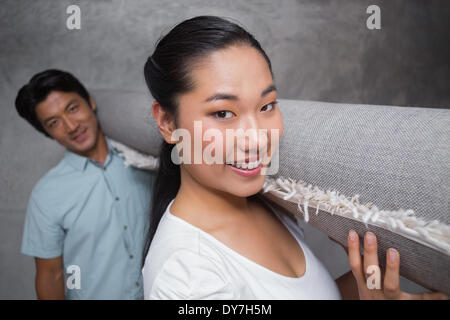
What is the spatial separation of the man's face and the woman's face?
87cm

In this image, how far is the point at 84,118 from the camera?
140 centimetres

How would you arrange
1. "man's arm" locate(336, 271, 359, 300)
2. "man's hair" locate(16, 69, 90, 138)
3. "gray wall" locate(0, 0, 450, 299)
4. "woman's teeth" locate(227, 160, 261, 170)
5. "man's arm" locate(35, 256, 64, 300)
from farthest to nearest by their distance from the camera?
"gray wall" locate(0, 0, 450, 299)
"man's arm" locate(35, 256, 64, 300)
"man's hair" locate(16, 69, 90, 138)
"man's arm" locate(336, 271, 359, 300)
"woman's teeth" locate(227, 160, 261, 170)

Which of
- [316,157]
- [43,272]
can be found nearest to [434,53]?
[316,157]

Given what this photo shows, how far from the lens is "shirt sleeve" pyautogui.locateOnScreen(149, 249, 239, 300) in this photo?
0.58m

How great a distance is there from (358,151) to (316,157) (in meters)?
0.09

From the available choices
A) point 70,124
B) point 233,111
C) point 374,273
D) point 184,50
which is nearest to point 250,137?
point 233,111

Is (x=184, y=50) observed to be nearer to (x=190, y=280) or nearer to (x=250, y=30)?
(x=190, y=280)

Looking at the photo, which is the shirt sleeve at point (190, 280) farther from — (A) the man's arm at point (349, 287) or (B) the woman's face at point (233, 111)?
(A) the man's arm at point (349, 287)

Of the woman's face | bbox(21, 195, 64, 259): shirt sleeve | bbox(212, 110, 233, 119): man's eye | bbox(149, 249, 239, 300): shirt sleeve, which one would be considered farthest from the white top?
bbox(21, 195, 64, 259): shirt sleeve

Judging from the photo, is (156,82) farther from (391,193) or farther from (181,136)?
(391,193)

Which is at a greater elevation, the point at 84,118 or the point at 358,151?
the point at 84,118

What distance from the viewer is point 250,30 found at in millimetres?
1808

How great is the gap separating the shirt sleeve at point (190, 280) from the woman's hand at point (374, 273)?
0.81ft

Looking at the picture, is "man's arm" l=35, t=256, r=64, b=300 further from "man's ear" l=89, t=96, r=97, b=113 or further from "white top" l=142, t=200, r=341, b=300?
"white top" l=142, t=200, r=341, b=300
